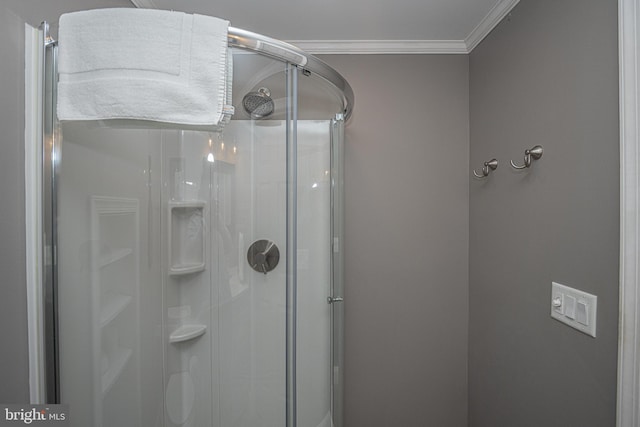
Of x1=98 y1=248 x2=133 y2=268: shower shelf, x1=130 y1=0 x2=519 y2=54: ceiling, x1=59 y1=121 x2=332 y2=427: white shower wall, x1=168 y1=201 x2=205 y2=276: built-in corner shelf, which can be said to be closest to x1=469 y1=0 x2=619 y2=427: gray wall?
x1=130 y1=0 x2=519 y2=54: ceiling

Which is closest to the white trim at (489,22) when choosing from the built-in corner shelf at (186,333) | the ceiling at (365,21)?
the ceiling at (365,21)

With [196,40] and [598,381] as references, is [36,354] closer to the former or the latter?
[196,40]

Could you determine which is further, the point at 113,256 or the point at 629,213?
the point at 113,256

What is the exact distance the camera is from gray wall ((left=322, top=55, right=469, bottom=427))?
5.41ft

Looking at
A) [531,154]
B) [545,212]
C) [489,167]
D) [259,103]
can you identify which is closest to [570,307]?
[545,212]

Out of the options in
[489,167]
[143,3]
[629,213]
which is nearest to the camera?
[629,213]

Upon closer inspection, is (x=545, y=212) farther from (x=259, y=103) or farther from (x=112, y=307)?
(x=112, y=307)

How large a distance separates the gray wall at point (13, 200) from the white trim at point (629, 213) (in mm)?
1575

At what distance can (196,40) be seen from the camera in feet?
2.59

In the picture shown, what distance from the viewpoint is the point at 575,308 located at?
96 cm

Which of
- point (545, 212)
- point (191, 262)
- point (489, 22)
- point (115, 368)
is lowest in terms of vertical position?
point (115, 368)

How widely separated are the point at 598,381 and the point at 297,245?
1.02 metres

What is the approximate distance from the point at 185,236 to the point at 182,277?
0.15m

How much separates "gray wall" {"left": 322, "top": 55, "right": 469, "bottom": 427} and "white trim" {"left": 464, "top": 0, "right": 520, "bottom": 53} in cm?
9
